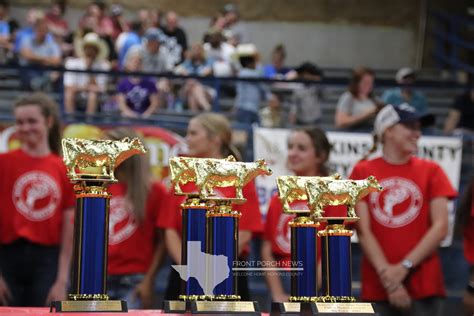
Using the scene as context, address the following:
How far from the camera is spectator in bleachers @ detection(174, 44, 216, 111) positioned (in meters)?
12.0

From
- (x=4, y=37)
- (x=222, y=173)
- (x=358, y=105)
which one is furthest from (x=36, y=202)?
(x=4, y=37)

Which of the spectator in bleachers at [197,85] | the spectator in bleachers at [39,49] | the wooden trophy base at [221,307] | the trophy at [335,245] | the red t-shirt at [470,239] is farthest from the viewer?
the spectator in bleachers at [39,49]

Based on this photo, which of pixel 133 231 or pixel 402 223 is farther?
pixel 133 231

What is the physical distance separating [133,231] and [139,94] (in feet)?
17.0

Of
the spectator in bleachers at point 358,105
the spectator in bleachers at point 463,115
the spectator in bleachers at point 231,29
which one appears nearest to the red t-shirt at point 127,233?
the spectator in bleachers at point 358,105

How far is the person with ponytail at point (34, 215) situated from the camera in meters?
6.03

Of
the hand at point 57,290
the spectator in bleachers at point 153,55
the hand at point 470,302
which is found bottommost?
the hand at point 57,290

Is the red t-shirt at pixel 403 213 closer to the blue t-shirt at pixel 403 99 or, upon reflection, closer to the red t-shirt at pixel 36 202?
the red t-shirt at pixel 36 202

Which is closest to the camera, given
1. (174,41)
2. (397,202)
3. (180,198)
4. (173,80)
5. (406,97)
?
(180,198)

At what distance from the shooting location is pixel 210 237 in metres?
3.30

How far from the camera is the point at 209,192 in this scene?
11.0ft

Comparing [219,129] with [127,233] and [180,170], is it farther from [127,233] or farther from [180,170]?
[180,170]

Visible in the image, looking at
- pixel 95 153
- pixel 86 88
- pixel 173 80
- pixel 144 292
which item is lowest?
pixel 144 292

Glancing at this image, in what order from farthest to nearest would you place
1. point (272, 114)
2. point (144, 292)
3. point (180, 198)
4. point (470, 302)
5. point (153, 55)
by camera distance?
point (153, 55)
point (272, 114)
point (144, 292)
point (180, 198)
point (470, 302)
